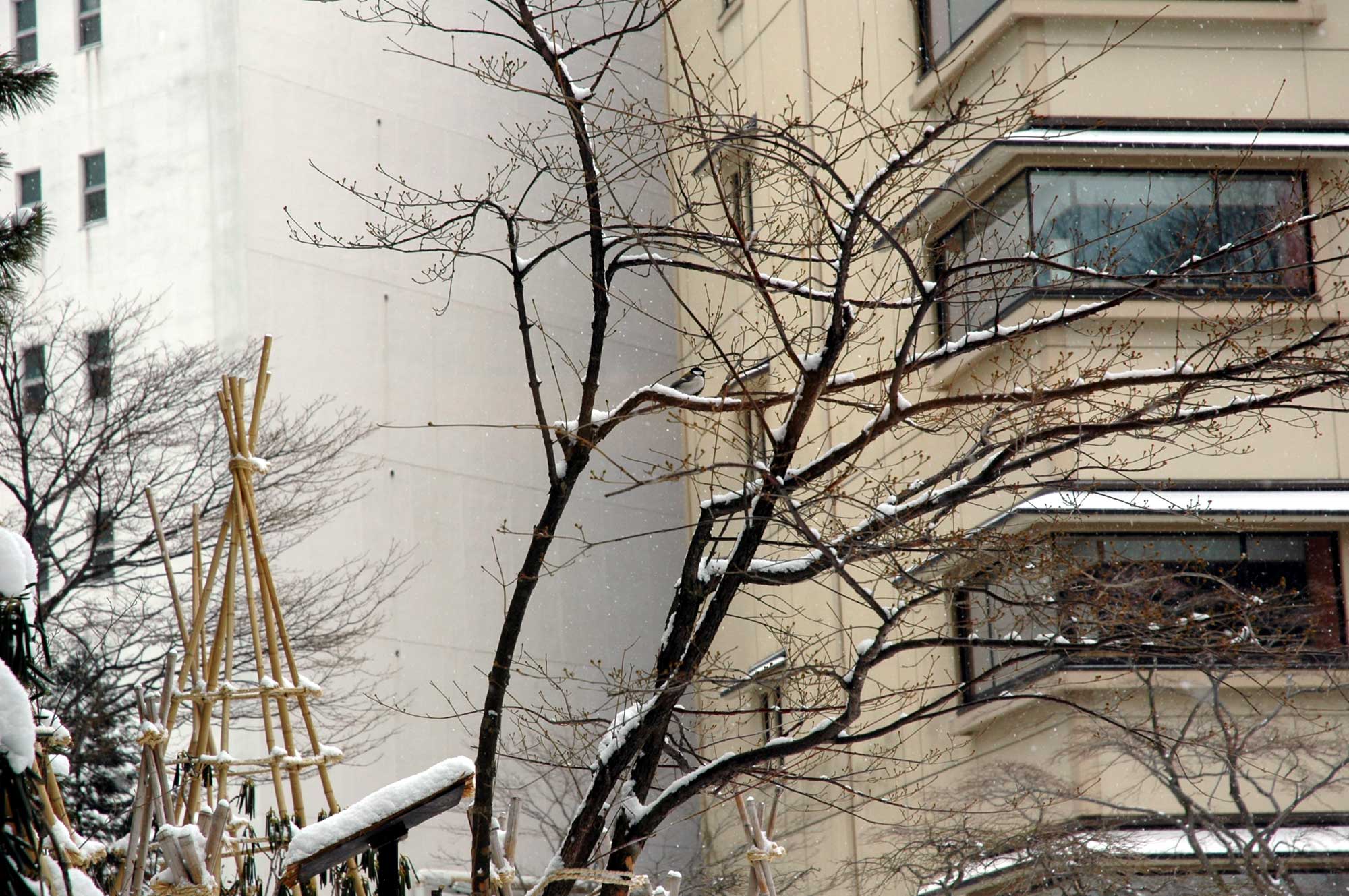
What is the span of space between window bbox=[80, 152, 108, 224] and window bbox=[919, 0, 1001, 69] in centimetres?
1233

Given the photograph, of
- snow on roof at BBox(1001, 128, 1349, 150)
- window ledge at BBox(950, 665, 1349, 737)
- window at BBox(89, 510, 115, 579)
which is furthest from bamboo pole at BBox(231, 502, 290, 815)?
snow on roof at BBox(1001, 128, 1349, 150)

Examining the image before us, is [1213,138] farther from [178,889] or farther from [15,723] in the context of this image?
[15,723]

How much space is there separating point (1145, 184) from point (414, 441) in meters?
11.5

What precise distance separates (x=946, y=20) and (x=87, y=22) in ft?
44.0

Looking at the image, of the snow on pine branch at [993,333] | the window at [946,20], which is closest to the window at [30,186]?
the window at [946,20]

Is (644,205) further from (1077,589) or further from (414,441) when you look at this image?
(1077,589)

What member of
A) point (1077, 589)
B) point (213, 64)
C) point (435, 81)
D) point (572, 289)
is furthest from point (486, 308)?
point (1077, 589)

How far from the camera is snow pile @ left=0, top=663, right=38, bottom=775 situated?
3094 millimetres

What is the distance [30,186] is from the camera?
22.9m

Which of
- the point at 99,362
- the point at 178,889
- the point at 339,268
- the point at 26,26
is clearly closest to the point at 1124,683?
the point at 178,889

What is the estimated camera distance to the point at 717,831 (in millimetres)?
19031

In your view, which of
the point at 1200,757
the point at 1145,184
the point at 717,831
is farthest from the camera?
the point at 717,831

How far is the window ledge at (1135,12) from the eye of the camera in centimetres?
1446

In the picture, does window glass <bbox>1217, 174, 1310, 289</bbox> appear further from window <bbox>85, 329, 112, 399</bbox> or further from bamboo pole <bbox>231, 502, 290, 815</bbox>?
window <bbox>85, 329, 112, 399</bbox>
